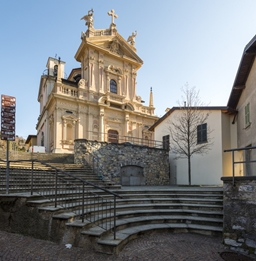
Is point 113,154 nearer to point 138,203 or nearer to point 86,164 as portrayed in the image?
point 86,164

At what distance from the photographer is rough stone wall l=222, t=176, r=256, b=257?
6.30 metres

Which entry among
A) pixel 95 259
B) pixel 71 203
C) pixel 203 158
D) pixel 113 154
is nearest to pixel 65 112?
pixel 113 154

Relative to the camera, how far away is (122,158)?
1495cm

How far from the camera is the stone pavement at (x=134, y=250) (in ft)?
15.7

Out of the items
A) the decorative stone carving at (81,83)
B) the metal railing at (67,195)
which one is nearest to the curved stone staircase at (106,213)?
the metal railing at (67,195)

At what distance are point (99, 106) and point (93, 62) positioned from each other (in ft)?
16.4

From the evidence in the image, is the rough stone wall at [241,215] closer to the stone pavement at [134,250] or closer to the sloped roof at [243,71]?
the stone pavement at [134,250]

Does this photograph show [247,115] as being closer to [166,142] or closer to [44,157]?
[166,142]

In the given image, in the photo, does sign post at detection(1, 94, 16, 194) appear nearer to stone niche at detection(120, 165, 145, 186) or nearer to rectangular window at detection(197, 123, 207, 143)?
stone niche at detection(120, 165, 145, 186)

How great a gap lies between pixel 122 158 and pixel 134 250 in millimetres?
9535

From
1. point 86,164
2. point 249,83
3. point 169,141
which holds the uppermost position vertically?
point 249,83

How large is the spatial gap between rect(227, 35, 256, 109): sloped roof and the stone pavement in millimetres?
7959

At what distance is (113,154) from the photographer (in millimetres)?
14562

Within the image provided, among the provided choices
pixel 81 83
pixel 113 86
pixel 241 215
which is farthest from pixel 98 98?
pixel 241 215
